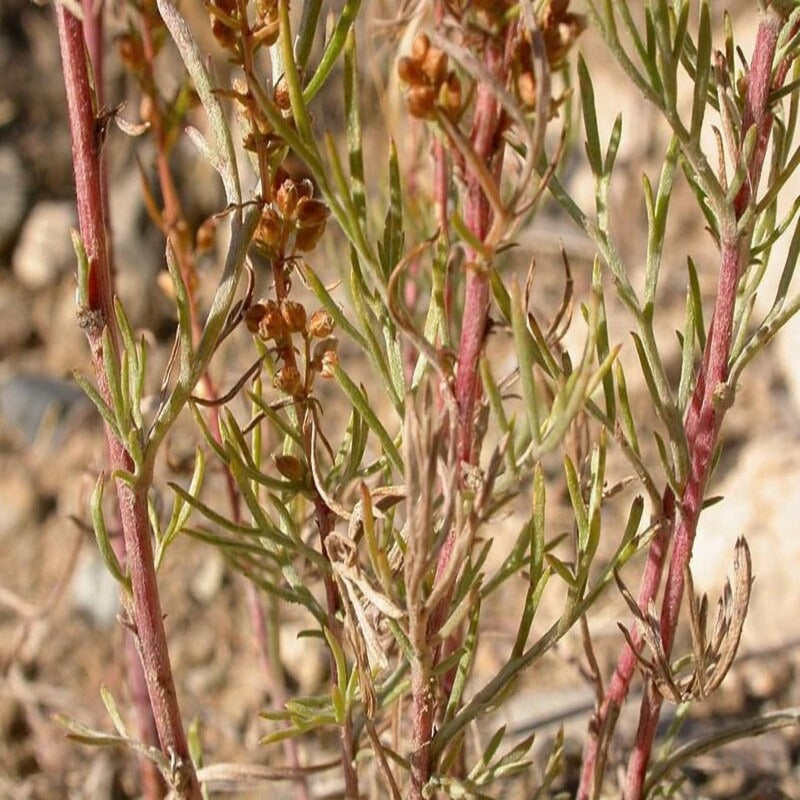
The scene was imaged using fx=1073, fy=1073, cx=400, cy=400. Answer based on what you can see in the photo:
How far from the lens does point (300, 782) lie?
121 centimetres

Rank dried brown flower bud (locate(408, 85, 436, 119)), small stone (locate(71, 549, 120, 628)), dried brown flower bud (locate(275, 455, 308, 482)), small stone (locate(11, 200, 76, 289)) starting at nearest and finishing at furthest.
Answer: dried brown flower bud (locate(408, 85, 436, 119)) → dried brown flower bud (locate(275, 455, 308, 482)) → small stone (locate(71, 549, 120, 628)) → small stone (locate(11, 200, 76, 289))

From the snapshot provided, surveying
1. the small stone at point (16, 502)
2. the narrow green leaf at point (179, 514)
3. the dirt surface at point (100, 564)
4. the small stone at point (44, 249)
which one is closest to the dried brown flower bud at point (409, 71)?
the narrow green leaf at point (179, 514)

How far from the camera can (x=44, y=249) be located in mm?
2557

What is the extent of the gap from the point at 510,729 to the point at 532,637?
0.19 metres

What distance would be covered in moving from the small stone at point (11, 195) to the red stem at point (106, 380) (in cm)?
A: 199

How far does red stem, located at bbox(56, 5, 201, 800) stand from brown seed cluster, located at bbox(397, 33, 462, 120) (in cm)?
24

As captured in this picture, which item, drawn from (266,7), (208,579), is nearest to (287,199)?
(266,7)

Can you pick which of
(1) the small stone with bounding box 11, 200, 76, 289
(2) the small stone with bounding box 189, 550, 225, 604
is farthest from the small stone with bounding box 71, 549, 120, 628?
(1) the small stone with bounding box 11, 200, 76, 289

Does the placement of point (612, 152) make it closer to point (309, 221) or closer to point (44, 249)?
point (309, 221)

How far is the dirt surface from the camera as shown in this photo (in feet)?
5.42

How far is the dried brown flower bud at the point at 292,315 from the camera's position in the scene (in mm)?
701

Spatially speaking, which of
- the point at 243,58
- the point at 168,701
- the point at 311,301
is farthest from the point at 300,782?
the point at 311,301

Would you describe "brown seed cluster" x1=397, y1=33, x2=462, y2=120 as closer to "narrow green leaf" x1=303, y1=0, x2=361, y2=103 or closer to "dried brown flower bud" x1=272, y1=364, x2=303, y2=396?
"narrow green leaf" x1=303, y1=0, x2=361, y2=103

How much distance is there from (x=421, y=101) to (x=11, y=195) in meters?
2.30
